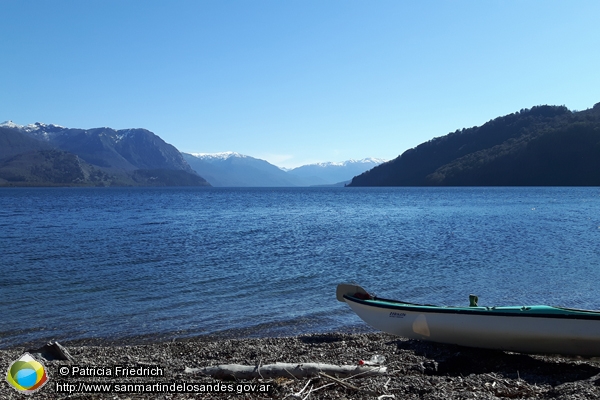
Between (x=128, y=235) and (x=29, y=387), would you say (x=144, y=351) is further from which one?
(x=128, y=235)

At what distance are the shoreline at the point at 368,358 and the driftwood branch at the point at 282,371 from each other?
0.70ft

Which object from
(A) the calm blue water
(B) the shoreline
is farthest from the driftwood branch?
(A) the calm blue water

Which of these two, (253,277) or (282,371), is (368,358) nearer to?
(282,371)

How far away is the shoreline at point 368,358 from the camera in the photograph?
26.1 ft

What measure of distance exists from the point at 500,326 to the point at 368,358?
2.89 metres

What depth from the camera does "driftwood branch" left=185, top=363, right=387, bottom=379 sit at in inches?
345

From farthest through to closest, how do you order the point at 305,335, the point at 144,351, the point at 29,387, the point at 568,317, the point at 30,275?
the point at 30,275
the point at 305,335
the point at 144,351
the point at 568,317
the point at 29,387

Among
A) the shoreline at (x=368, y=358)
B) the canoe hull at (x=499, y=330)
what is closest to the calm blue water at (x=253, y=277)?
the shoreline at (x=368, y=358)

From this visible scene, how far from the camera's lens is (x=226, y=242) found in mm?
36438

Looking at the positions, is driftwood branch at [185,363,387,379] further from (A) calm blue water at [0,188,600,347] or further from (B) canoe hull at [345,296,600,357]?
(A) calm blue water at [0,188,600,347]

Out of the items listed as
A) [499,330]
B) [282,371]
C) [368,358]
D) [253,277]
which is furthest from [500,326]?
[253,277]

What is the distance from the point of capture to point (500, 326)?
10.5 metres

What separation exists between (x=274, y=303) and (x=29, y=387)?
10205 mm

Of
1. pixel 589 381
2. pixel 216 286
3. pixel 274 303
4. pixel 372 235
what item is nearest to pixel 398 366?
pixel 589 381
